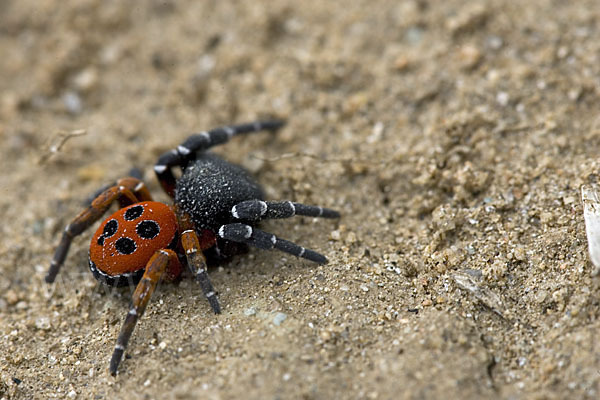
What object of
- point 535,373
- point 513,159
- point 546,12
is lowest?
point 535,373

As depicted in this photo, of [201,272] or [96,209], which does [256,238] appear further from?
[96,209]

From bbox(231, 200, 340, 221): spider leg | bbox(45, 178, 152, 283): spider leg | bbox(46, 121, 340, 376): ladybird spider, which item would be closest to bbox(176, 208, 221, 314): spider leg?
bbox(46, 121, 340, 376): ladybird spider

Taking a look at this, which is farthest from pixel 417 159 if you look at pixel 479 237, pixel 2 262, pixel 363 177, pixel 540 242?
pixel 2 262

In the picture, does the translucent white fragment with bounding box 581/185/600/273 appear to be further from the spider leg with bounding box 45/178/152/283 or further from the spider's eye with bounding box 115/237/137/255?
the spider leg with bounding box 45/178/152/283

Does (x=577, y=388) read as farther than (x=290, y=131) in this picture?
No

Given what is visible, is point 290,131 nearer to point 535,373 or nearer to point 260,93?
point 260,93

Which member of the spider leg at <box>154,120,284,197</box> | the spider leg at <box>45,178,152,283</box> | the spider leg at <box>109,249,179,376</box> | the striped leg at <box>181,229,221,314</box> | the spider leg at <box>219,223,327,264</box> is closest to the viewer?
the spider leg at <box>109,249,179,376</box>
